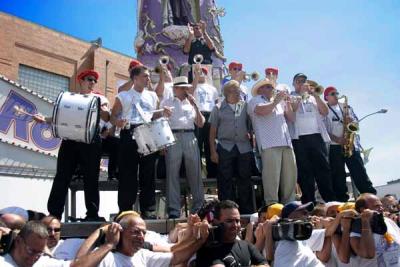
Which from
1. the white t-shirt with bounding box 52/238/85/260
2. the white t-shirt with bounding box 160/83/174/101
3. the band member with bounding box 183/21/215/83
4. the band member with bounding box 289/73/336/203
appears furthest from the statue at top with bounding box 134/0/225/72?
the white t-shirt with bounding box 52/238/85/260

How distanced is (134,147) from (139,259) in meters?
2.43

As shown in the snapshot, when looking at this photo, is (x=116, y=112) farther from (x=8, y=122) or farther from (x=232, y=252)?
(x=8, y=122)

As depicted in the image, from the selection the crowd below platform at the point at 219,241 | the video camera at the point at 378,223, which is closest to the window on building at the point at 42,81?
the crowd below platform at the point at 219,241

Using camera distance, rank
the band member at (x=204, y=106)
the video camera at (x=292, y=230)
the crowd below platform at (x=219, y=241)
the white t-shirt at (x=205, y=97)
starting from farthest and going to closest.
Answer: the white t-shirt at (x=205, y=97), the band member at (x=204, y=106), the video camera at (x=292, y=230), the crowd below platform at (x=219, y=241)

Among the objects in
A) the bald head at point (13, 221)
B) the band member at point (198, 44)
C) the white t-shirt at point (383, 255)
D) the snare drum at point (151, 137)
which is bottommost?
the white t-shirt at point (383, 255)

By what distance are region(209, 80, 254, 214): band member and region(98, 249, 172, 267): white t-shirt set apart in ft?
8.81

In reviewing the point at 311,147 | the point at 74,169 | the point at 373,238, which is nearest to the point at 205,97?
the point at 311,147

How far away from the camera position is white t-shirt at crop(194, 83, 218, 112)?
803cm

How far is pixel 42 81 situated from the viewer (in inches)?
1076

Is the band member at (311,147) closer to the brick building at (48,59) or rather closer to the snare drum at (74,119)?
the snare drum at (74,119)

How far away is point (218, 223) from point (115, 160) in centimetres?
364

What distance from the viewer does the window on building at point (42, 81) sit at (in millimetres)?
26188

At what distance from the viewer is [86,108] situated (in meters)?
5.62

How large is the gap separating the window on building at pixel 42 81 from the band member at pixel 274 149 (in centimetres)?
2138
